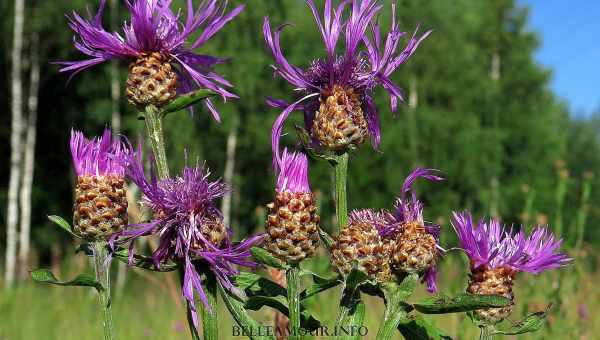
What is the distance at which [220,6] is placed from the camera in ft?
4.99

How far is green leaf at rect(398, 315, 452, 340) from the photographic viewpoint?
4.37 feet

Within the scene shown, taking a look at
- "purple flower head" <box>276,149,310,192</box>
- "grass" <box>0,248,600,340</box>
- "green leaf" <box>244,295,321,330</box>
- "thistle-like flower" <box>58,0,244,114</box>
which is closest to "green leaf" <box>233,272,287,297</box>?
"green leaf" <box>244,295,321,330</box>

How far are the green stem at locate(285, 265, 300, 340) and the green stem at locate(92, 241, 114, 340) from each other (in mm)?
400

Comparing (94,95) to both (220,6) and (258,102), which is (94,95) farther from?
(220,6)

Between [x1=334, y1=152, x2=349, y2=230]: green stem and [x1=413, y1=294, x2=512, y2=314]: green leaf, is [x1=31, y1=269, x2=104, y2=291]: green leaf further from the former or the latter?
[x1=413, y1=294, x2=512, y2=314]: green leaf

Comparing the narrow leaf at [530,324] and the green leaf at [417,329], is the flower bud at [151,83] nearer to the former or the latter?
the green leaf at [417,329]

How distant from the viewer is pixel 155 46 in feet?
4.90

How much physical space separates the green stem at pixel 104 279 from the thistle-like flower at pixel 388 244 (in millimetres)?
496

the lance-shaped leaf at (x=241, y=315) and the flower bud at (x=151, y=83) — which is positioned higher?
the flower bud at (x=151, y=83)

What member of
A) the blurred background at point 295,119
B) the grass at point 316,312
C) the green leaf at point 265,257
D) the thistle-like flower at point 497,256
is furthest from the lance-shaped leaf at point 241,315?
the blurred background at point 295,119

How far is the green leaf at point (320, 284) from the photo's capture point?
125 centimetres

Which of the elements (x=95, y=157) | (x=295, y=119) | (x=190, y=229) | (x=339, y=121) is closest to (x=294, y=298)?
(x=190, y=229)

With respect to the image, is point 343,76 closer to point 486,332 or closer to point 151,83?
point 151,83

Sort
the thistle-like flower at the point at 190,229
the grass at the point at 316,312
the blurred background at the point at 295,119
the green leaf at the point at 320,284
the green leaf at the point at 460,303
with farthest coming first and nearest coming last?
the blurred background at the point at 295,119
the grass at the point at 316,312
the thistle-like flower at the point at 190,229
the green leaf at the point at 320,284
the green leaf at the point at 460,303
